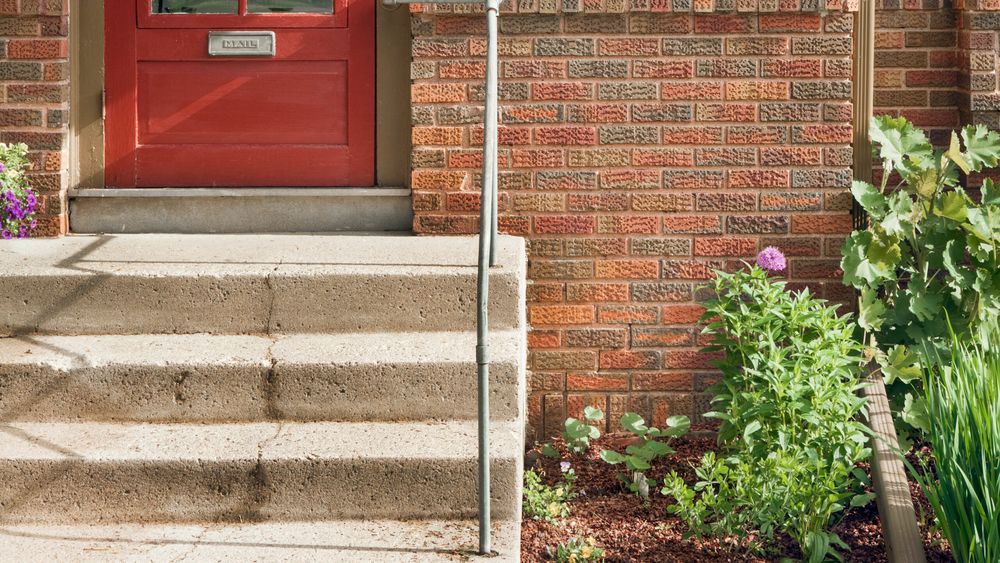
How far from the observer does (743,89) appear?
452cm

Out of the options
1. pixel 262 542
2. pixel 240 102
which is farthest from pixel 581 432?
pixel 240 102

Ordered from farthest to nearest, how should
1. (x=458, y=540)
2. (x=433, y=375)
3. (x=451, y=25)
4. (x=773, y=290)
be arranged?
(x=451, y=25)
(x=773, y=290)
(x=433, y=375)
(x=458, y=540)

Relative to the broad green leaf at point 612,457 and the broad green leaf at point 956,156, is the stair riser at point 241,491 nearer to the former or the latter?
the broad green leaf at point 612,457

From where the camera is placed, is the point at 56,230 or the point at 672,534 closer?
the point at 672,534

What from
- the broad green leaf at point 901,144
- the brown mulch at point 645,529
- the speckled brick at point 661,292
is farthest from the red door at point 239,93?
the broad green leaf at point 901,144

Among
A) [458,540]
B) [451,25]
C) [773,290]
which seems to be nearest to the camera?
[458,540]

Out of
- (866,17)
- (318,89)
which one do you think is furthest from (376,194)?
(866,17)

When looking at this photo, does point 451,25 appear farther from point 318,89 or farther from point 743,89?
point 743,89

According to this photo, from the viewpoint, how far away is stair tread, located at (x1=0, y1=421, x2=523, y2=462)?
11.2 ft

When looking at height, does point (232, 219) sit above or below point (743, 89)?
below

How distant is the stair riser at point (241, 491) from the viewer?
3.40 meters

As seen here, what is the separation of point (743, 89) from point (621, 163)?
1.75 ft

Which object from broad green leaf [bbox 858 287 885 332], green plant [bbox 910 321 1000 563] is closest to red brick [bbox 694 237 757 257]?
broad green leaf [bbox 858 287 885 332]

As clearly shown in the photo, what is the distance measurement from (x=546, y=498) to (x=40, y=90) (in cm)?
248
